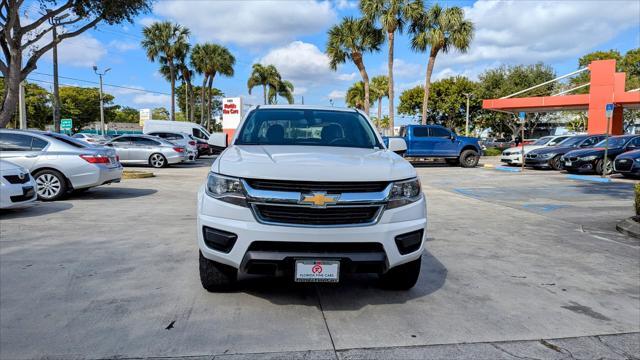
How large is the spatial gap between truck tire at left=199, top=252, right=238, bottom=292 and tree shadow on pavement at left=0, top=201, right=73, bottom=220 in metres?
5.48

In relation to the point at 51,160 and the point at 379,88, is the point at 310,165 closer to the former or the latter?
the point at 51,160

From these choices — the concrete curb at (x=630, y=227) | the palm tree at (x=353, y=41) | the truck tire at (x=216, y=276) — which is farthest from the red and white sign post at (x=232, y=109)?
the truck tire at (x=216, y=276)

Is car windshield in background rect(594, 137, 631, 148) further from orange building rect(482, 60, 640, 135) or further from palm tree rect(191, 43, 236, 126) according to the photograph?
palm tree rect(191, 43, 236, 126)

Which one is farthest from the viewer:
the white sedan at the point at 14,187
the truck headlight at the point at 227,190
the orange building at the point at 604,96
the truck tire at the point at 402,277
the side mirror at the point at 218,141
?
the orange building at the point at 604,96

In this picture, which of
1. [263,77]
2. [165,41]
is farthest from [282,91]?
[165,41]

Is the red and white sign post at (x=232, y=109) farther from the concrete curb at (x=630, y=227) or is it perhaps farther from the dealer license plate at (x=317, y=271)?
the dealer license plate at (x=317, y=271)

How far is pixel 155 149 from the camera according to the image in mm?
20141

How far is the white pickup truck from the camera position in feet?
11.3

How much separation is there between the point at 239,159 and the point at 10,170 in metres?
5.94

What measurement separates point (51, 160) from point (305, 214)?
8.13m

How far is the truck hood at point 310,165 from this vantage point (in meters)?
3.52

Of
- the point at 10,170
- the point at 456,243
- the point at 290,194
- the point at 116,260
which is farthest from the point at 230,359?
the point at 10,170

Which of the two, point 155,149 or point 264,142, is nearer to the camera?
point 264,142

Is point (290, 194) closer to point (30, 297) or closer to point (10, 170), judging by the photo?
point (30, 297)
